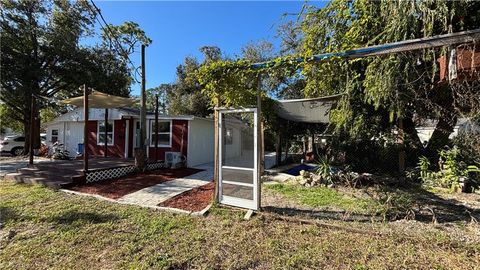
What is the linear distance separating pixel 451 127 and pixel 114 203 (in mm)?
9837

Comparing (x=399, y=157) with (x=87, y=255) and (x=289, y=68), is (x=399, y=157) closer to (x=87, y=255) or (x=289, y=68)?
(x=289, y=68)

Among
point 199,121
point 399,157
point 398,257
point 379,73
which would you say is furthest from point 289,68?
point 199,121

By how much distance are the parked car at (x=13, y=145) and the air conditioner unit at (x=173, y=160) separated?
1316 centimetres

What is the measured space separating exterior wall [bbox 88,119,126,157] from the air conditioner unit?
11.8 ft

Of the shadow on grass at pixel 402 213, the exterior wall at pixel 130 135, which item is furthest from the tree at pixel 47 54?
the shadow on grass at pixel 402 213

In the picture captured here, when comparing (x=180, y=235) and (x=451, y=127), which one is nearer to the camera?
(x=180, y=235)

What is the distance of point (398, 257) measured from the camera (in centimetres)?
321

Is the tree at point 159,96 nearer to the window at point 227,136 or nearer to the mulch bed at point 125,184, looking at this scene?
the window at point 227,136

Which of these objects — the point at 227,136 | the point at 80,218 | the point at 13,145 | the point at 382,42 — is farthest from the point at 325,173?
the point at 13,145

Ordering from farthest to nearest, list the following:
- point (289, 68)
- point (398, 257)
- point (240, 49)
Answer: point (240, 49) → point (289, 68) → point (398, 257)

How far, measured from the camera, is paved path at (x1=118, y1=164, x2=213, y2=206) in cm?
586

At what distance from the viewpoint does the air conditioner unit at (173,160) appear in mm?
11203

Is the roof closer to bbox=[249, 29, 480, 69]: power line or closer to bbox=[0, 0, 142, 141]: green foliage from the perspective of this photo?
bbox=[0, 0, 142, 141]: green foliage

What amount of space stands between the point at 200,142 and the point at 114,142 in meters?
4.95
